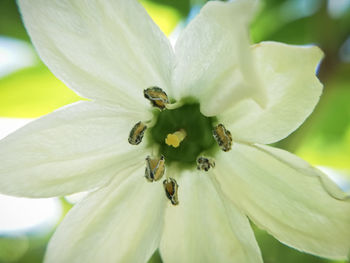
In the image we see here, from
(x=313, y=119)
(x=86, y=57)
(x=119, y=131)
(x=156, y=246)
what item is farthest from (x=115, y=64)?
(x=313, y=119)

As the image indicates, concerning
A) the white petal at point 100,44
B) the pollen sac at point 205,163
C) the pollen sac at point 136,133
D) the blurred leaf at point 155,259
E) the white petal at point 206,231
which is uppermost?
the white petal at point 100,44

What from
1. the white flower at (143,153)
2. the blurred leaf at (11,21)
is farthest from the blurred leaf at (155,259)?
the blurred leaf at (11,21)

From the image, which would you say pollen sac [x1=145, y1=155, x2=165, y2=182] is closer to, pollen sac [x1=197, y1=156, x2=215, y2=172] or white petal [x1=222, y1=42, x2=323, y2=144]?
pollen sac [x1=197, y1=156, x2=215, y2=172]

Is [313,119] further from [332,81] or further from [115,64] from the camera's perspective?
[115,64]

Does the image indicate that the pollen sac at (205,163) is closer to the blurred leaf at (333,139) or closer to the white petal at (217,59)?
the white petal at (217,59)

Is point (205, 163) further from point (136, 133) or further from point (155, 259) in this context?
point (155, 259)

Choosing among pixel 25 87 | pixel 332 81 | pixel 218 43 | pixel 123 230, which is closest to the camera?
pixel 218 43
